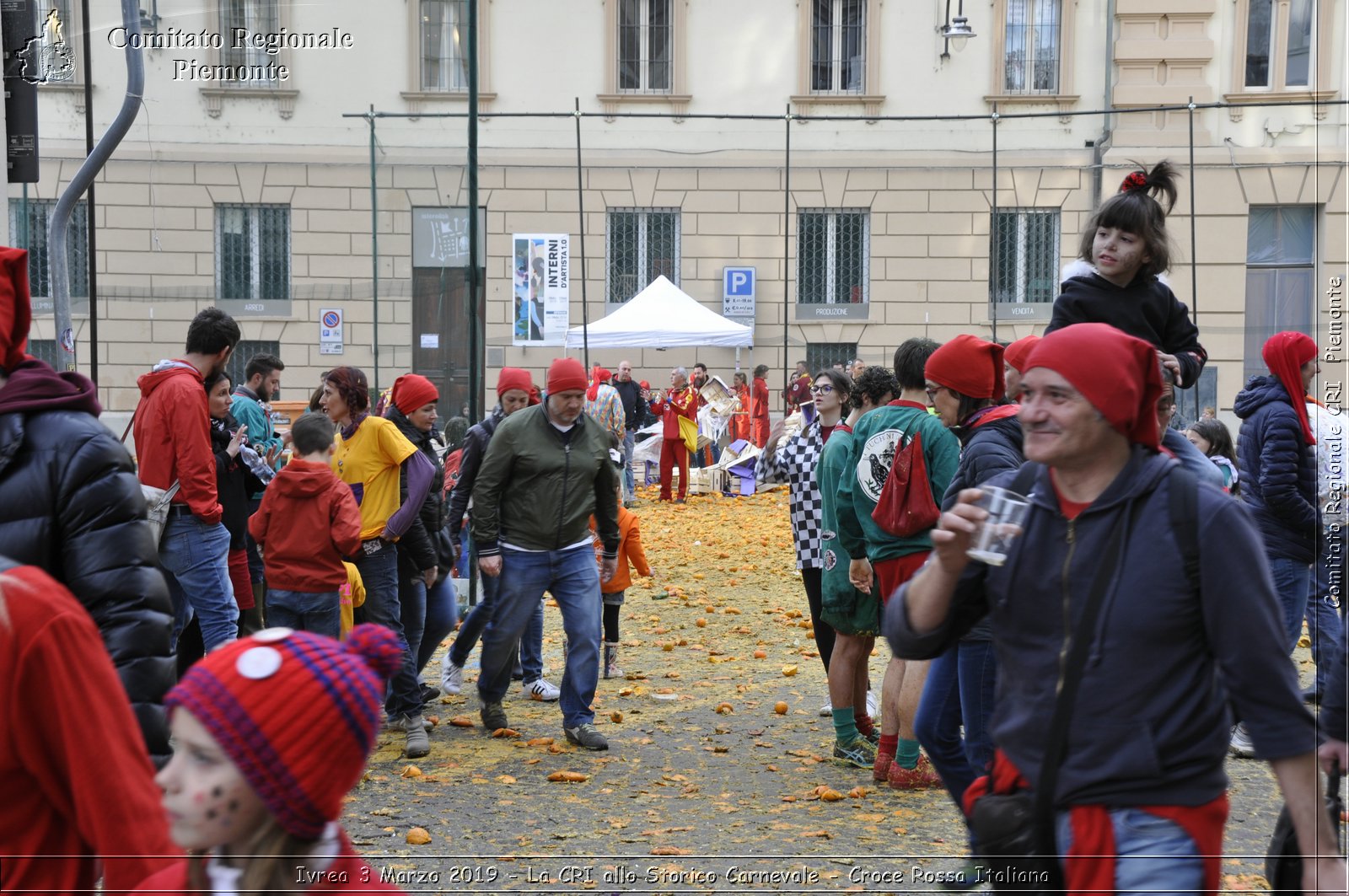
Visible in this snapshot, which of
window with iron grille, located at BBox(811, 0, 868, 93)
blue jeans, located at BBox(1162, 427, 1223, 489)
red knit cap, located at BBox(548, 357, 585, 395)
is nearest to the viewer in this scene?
blue jeans, located at BBox(1162, 427, 1223, 489)

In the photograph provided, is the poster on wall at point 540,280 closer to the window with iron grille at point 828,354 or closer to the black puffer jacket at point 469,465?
the window with iron grille at point 828,354

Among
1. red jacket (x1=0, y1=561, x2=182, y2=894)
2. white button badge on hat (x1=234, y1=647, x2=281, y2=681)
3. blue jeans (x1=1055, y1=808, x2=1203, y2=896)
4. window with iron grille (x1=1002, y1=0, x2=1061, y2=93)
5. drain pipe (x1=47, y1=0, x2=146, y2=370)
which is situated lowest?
blue jeans (x1=1055, y1=808, x2=1203, y2=896)

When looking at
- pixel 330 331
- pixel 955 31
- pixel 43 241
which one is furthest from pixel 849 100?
pixel 330 331

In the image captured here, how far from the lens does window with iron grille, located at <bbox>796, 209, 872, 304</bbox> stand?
93.1 ft

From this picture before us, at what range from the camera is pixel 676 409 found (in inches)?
846

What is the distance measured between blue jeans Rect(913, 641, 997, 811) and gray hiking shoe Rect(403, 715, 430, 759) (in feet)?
11.1

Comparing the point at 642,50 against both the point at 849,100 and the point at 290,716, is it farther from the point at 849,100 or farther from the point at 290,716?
the point at 290,716

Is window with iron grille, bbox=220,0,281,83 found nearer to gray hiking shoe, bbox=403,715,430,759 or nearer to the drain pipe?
the drain pipe

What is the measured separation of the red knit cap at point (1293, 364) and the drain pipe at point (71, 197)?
6.27 m

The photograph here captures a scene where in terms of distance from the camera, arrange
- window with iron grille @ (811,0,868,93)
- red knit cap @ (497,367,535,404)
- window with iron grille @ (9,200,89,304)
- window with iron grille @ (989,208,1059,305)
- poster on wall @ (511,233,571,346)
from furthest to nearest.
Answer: window with iron grille @ (811,0,868,93) → window with iron grille @ (989,208,1059,305) → poster on wall @ (511,233,571,346) → window with iron grille @ (9,200,89,304) → red knit cap @ (497,367,535,404)

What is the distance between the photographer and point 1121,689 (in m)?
2.76

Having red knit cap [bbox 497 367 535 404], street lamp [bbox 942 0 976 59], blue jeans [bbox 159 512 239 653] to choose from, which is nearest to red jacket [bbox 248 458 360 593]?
blue jeans [bbox 159 512 239 653]

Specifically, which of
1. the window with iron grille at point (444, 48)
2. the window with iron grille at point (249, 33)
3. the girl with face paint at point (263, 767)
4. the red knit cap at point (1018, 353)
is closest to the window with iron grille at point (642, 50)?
the window with iron grille at point (444, 48)

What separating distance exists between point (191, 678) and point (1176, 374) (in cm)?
337
